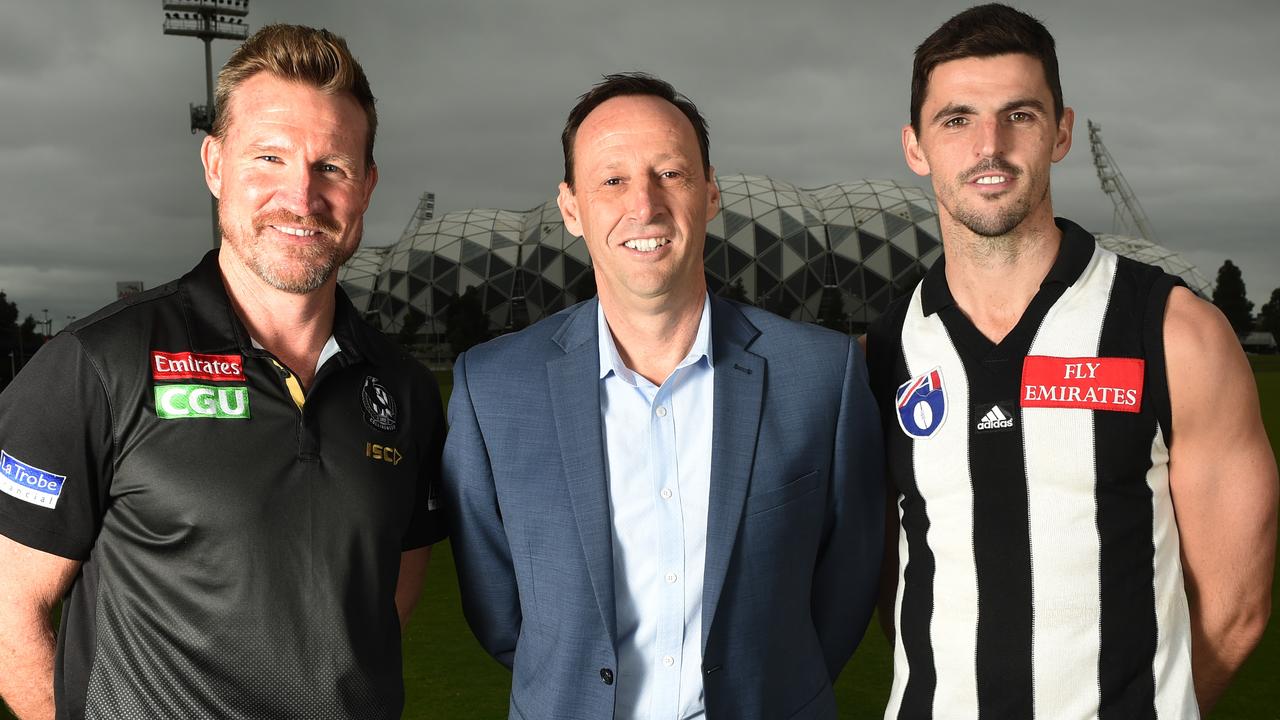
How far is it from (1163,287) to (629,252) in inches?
65.4

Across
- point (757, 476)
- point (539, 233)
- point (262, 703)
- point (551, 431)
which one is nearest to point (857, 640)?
point (757, 476)

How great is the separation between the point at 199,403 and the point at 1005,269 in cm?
251

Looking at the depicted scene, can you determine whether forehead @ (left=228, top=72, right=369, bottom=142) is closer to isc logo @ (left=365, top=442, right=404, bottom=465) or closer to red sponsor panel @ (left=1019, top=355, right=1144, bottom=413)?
isc logo @ (left=365, top=442, right=404, bottom=465)

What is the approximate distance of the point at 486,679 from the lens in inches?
236

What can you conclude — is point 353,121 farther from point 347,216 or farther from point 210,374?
point 210,374

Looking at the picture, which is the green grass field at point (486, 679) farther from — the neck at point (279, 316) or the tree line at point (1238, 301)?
the tree line at point (1238, 301)

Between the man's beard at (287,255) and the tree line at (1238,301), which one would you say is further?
the tree line at (1238,301)

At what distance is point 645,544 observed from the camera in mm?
2793

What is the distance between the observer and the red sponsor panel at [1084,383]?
2912 millimetres

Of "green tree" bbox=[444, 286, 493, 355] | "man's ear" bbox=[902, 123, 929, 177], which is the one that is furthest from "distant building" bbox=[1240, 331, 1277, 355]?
"man's ear" bbox=[902, 123, 929, 177]

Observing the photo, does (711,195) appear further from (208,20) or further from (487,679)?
(208,20)

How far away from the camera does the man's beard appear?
2895 millimetres

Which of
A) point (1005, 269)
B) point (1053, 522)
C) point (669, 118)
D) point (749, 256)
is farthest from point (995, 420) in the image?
point (749, 256)

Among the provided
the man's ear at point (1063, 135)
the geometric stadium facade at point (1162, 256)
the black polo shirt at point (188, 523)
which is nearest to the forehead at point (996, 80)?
the man's ear at point (1063, 135)
